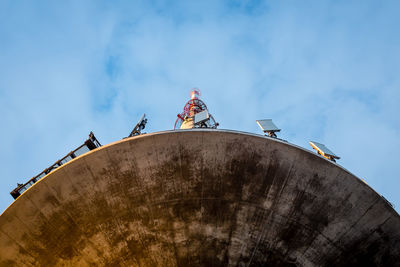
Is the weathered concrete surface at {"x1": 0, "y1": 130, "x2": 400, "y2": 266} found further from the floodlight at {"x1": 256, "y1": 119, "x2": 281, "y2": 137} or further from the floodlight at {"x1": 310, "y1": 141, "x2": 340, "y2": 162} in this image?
the floodlight at {"x1": 256, "y1": 119, "x2": 281, "y2": 137}

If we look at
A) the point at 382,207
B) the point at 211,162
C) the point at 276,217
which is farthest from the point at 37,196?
the point at 382,207

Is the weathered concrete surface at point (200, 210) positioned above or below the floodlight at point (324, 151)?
below

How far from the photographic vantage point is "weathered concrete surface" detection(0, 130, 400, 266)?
24.8ft

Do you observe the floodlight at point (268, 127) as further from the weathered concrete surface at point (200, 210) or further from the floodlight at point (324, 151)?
the weathered concrete surface at point (200, 210)

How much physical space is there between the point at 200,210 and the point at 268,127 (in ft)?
13.7

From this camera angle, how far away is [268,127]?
34.1 feet

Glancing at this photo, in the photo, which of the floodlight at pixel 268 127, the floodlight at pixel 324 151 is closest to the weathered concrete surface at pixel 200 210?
the floodlight at pixel 324 151

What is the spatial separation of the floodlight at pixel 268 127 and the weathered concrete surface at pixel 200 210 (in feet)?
8.54

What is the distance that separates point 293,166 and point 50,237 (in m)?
7.00

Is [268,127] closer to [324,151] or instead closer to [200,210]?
[324,151]

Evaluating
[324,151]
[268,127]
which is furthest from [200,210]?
[324,151]

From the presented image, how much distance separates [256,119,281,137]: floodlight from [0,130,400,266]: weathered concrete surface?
2604 mm

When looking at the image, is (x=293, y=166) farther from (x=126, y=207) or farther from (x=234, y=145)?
(x=126, y=207)

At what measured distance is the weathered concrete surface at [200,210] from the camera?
24.8 ft
